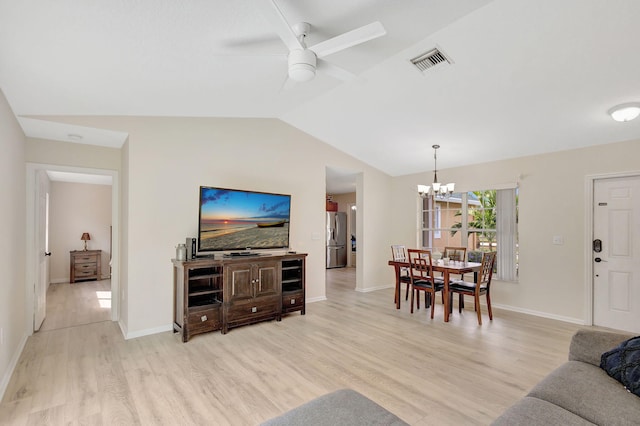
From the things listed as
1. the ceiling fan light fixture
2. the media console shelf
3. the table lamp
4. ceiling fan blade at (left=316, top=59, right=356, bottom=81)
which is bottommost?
the media console shelf

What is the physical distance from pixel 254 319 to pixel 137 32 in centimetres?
327

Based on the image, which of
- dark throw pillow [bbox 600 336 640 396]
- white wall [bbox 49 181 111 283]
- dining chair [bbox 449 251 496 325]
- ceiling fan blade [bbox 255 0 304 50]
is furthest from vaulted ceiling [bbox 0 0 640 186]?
white wall [bbox 49 181 111 283]

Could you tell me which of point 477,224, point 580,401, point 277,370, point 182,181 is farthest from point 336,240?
point 580,401

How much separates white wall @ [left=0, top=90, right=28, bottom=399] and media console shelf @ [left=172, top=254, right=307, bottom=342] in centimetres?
142

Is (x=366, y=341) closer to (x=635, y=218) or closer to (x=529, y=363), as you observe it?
(x=529, y=363)

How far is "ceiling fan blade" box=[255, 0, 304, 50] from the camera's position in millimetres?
1671

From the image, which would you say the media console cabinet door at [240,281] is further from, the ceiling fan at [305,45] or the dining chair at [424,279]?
the ceiling fan at [305,45]

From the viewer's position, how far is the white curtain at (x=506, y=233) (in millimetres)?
4957

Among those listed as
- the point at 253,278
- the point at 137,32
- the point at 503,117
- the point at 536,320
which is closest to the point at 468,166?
the point at 503,117

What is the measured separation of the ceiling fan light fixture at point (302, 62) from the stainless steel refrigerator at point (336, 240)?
7466 mm

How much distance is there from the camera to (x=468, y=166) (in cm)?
550

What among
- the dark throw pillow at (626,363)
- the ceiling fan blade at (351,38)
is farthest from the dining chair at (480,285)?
the ceiling fan blade at (351,38)

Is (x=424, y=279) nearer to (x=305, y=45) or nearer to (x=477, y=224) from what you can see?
(x=477, y=224)

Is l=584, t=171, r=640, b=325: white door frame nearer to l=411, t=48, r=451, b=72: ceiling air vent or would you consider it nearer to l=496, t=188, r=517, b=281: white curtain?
l=496, t=188, r=517, b=281: white curtain
